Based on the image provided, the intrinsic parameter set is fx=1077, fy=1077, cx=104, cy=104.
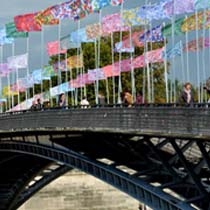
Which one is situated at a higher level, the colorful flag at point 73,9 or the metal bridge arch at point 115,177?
the colorful flag at point 73,9

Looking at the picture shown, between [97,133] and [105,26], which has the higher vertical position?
[105,26]

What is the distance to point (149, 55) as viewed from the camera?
1528 inches

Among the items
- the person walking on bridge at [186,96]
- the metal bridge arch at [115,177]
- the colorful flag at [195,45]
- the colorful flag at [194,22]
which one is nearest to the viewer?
the person walking on bridge at [186,96]

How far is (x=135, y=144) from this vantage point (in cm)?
3108

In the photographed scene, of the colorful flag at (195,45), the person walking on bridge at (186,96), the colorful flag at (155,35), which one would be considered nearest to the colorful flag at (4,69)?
the colorful flag at (155,35)

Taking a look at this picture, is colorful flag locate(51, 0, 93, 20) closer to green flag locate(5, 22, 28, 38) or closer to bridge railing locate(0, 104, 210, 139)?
bridge railing locate(0, 104, 210, 139)

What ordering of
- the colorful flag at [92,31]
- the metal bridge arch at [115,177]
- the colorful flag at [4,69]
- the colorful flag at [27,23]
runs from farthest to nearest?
the colorful flag at [4,69], the colorful flag at [27,23], the colorful flag at [92,31], the metal bridge arch at [115,177]

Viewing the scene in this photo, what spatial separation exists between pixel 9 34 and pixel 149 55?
11.3 metres

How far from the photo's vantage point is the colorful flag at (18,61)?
167 feet

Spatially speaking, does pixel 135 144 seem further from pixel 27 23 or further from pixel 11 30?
pixel 11 30

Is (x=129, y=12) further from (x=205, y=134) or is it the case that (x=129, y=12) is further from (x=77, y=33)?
(x=205, y=134)

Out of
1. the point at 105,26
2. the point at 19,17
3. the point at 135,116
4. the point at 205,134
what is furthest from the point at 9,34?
the point at 205,134

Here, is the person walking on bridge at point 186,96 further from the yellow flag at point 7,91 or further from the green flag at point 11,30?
the yellow flag at point 7,91

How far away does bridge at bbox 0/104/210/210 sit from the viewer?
2586 centimetres
